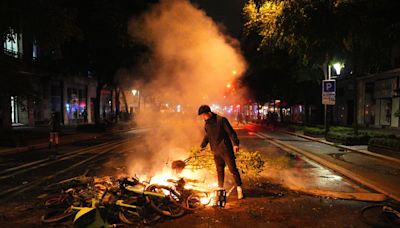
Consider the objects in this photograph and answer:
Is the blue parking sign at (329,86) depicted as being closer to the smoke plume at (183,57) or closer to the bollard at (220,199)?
the smoke plume at (183,57)

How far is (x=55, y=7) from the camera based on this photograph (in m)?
14.4

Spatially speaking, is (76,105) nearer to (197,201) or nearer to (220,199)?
(197,201)

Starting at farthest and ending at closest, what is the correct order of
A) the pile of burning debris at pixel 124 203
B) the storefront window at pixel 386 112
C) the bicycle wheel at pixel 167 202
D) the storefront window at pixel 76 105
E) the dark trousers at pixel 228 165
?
the storefront window at pixel 76 105, the storefront window at pixel 386 112, the dark trousers at pixel 228 165, the bicycle wheel at pixel 167 202, the pile of burning debris at pixel 124 203

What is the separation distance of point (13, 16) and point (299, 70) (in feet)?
56.5

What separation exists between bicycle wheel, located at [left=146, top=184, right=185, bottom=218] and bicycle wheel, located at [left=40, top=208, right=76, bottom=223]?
1.28 metres

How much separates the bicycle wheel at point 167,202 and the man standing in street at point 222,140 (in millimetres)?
1075

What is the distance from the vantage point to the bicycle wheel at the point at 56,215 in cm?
510

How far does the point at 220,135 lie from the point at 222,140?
0.35ft

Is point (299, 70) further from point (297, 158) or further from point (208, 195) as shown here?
point (208, 195)

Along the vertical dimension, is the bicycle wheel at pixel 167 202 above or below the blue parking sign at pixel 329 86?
below

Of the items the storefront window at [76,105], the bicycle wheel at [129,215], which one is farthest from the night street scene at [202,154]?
the storefront window at [76,105]

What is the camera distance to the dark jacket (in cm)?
651

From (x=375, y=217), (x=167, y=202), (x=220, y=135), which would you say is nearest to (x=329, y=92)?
(x=220, y=135)

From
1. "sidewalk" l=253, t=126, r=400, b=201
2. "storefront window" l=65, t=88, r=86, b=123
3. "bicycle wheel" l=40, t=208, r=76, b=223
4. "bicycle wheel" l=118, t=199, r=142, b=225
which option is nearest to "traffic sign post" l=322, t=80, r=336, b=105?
"sidewalk" l=253, t=126, r=400, b=201
